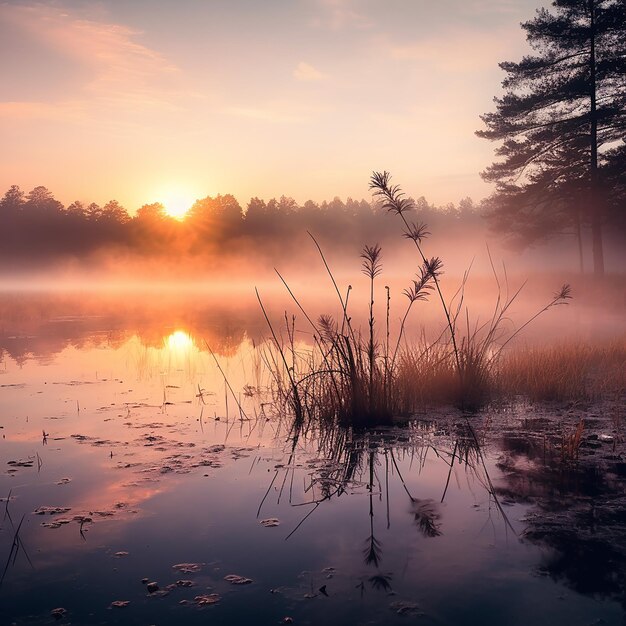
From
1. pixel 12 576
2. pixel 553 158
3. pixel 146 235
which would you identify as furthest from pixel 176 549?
pixel 146 235

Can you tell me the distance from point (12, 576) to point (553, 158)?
2651 cm

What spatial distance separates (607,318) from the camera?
20.1 m

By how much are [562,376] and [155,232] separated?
7585cm

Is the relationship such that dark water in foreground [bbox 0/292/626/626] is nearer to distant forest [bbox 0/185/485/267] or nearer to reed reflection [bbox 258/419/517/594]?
reed reflection [bbox 258/419/517/594]

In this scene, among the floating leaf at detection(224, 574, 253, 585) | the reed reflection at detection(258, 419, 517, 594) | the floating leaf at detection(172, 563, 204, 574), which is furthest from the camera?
the reed reflection at detection(258, 419, 517, 594)

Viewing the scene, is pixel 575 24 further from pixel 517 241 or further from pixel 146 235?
pixel 146 235

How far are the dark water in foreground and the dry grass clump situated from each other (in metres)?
0.86

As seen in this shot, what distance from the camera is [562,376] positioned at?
27.0ft

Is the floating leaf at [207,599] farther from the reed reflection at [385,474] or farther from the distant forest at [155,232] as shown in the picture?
the distant forest at [155,232]

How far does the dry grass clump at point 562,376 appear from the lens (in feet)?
25.9

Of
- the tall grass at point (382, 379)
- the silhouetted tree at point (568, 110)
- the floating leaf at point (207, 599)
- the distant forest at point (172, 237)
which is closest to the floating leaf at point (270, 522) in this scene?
the floating leaf at point (207, 599)

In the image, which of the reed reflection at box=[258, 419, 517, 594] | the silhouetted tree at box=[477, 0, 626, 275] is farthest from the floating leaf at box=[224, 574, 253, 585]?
the silhouetted tree at box=[477, 0, 626, 275]

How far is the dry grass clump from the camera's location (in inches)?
311

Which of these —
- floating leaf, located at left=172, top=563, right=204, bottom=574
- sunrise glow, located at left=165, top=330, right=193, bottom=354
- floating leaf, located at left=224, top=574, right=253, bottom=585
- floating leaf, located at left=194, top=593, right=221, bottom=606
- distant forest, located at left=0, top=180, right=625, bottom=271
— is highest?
distant forest, located at left=0, top=180, right=625, bottom=271
